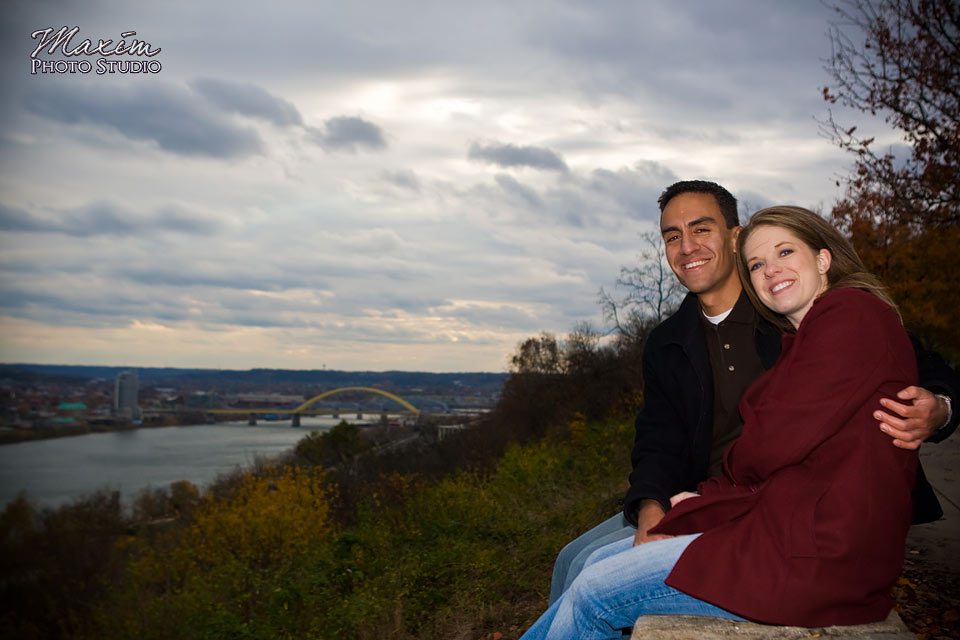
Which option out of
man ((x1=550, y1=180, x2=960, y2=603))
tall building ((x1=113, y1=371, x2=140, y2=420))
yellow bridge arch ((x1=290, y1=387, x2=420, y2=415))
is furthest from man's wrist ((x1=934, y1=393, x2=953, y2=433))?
yellow bridge arch ((x1=290, y1=387, x2=420, y2=415))

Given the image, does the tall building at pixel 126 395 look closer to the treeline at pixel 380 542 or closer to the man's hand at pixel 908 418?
the treeline at pixel 380 542

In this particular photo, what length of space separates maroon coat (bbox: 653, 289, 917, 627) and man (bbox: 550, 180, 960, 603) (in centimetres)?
53

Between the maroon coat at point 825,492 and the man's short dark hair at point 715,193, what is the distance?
1.10 m

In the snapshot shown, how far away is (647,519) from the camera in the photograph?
2.42 m

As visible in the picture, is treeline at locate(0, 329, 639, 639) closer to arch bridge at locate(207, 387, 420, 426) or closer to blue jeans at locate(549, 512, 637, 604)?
blue jeans at locate(549, 512, 637, 604)

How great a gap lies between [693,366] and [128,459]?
65967 mm

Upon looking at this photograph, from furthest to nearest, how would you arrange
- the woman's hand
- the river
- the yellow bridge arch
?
1. the yellow bridge arch
2. the river
3. the woman's hand

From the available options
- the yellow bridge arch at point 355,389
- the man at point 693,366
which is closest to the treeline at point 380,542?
the man at point 693,366

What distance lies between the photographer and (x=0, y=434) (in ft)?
122

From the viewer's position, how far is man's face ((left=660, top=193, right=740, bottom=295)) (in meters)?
2.96

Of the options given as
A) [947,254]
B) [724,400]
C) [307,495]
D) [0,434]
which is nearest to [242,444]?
[0,434]

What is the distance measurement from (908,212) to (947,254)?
291 centimetres

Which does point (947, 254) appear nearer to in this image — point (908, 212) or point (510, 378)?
point (908, 212)

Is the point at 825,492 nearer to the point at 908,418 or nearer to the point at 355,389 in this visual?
the point at 908,418
